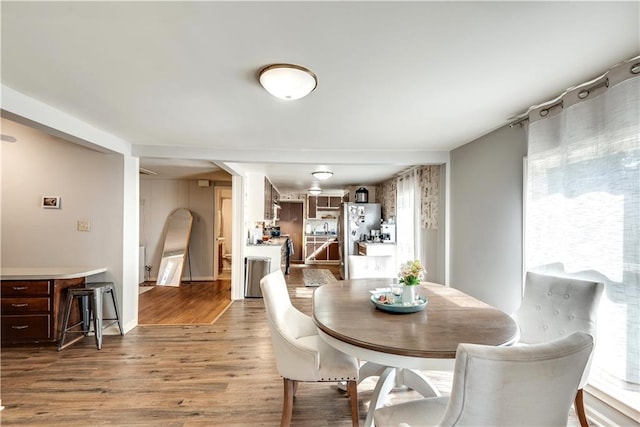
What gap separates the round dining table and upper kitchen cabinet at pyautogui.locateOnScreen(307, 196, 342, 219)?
266 inches

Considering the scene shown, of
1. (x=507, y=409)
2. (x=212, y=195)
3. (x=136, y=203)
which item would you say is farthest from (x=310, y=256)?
(x=507, y=409)

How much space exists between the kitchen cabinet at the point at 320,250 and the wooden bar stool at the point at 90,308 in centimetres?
593

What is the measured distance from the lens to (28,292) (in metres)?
2.79

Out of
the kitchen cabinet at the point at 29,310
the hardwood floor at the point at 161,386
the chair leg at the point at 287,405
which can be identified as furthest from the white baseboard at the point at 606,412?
the kitchen cabinet at the point at 29,310

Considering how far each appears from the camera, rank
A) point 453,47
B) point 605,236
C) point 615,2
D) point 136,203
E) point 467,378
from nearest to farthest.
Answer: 1. point 467,378
2. point 615,2
3. point 453,47
4. point 605,236
5. point 136,203

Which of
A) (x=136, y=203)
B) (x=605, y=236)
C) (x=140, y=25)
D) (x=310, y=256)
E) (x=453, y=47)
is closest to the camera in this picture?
(x=140, y=25)

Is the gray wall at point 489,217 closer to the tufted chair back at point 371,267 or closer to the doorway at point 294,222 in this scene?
the tufted chair back at point 371,267

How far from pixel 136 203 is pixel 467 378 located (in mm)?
3850

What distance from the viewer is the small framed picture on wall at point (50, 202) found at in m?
3.25

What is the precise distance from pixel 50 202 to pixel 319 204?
258 inches

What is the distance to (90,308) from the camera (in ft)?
10.4

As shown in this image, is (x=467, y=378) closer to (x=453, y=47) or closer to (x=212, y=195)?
(x=453, y=47)

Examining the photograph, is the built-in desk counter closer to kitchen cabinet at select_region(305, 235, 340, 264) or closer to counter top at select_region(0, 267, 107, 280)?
counter top at select_region(0, 267, 107, 280)

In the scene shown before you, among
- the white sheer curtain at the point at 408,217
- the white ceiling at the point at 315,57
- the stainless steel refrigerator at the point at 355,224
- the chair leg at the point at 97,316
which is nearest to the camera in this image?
the white ceiling at the point at 315,57
